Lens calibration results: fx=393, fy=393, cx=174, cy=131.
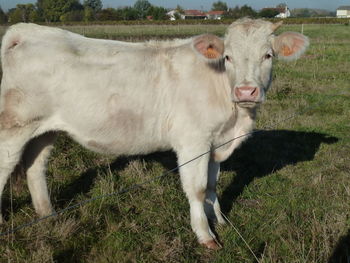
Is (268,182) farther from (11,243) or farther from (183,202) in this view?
(11,243)

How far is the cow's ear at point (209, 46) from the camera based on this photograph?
4.02m

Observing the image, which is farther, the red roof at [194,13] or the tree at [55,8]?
the red roof at [194,13]

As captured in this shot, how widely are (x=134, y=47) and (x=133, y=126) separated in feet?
2.94

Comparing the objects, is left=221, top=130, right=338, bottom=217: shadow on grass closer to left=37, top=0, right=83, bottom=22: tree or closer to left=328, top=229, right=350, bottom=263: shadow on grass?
left=328, top=229, right=350, bottom=263: shadow on grass

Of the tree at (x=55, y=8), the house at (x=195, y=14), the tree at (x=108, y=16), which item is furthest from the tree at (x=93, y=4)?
the tree at (x=108, y=16)

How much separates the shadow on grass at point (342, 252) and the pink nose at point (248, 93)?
157 cm

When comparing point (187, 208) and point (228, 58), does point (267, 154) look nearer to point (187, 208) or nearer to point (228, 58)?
A: point (187, 208)

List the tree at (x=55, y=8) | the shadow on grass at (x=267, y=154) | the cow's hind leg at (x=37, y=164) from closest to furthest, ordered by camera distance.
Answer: the cow's hind leg at (x=37, y=164) < the shadow on grass at (x=267, y=154) < the tree at (x=55, y=8)

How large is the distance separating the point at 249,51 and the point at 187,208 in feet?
6.47

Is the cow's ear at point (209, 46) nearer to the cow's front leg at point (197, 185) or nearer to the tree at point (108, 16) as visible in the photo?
the cow's front leg at point (197, 185)

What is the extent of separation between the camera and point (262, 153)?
670 cm

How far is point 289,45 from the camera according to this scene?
4289 mm

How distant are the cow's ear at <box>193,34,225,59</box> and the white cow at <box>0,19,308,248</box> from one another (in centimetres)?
1

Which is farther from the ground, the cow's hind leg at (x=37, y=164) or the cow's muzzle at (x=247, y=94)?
the cow's muzzle at (x=247, y=94)
